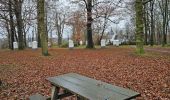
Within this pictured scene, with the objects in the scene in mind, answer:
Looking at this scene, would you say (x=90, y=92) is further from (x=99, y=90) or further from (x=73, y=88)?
(x=73, y=88)

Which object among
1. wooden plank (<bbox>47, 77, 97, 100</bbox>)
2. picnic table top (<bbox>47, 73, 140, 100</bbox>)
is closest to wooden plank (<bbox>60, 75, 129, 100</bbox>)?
picnic table top (<bbox>47, 73, 140, 100</bbox>)

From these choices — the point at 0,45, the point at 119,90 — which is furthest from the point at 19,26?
the point at 0,45

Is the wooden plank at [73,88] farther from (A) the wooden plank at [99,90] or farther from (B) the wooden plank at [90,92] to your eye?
(A) the wooden plank at [99,90]

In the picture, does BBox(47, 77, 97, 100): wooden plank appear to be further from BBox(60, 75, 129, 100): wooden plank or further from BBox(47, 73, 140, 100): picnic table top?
BBox(60, 75, 129, 100): wooden plank

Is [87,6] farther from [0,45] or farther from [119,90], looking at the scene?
[0,45]

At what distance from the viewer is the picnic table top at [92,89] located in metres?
3.88

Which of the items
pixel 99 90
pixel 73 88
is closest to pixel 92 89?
pixel 99 90

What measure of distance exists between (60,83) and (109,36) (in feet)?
207

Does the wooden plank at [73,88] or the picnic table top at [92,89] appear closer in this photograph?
the picnic table top at [92,89]

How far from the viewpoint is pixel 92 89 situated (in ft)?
14.4

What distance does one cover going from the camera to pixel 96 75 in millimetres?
10305

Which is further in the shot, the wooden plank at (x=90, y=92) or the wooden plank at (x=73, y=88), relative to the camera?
the wooden plank at (x=73, y=88)

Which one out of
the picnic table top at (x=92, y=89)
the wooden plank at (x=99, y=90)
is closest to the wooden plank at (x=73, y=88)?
the picnic table top at (x=92, y=89)

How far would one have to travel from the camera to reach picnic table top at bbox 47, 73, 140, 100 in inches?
153
